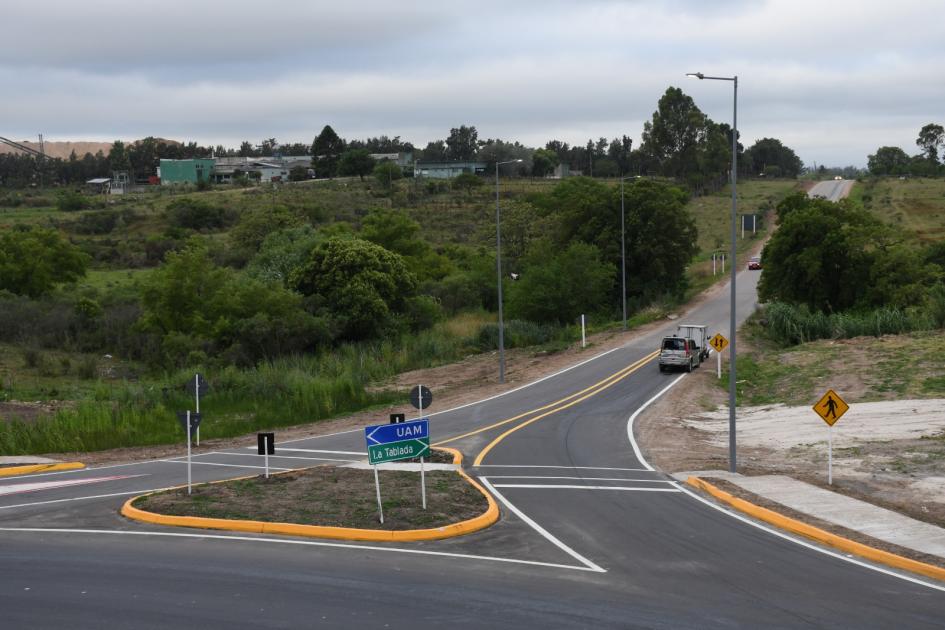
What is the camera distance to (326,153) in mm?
155875

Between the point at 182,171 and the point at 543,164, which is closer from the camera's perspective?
the point at 182,171

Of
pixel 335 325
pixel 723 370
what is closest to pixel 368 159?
pixel 335 325

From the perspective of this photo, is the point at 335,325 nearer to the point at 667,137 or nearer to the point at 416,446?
the point at 416,446

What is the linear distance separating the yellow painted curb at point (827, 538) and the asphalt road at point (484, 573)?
39 cm

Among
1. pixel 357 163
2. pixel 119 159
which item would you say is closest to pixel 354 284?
pixel 357 163

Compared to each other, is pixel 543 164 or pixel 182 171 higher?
pixel 543 164

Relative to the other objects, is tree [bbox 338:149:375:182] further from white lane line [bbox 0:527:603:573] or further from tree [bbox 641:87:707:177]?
white lane line [bbox 0:527:603:573]

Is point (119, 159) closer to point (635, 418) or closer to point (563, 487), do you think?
point (635, 418)

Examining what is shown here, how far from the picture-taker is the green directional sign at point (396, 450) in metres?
15.6

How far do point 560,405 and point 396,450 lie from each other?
1827 cm

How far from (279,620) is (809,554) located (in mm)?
8390

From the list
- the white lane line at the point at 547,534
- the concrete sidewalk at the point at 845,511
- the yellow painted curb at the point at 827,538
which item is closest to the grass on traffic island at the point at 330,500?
the white lane line at the point at 547,534

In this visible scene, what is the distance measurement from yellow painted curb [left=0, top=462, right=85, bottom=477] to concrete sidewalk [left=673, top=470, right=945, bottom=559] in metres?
15.4

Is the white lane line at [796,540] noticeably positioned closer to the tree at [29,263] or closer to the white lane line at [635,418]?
the white lane line at [635,418]
